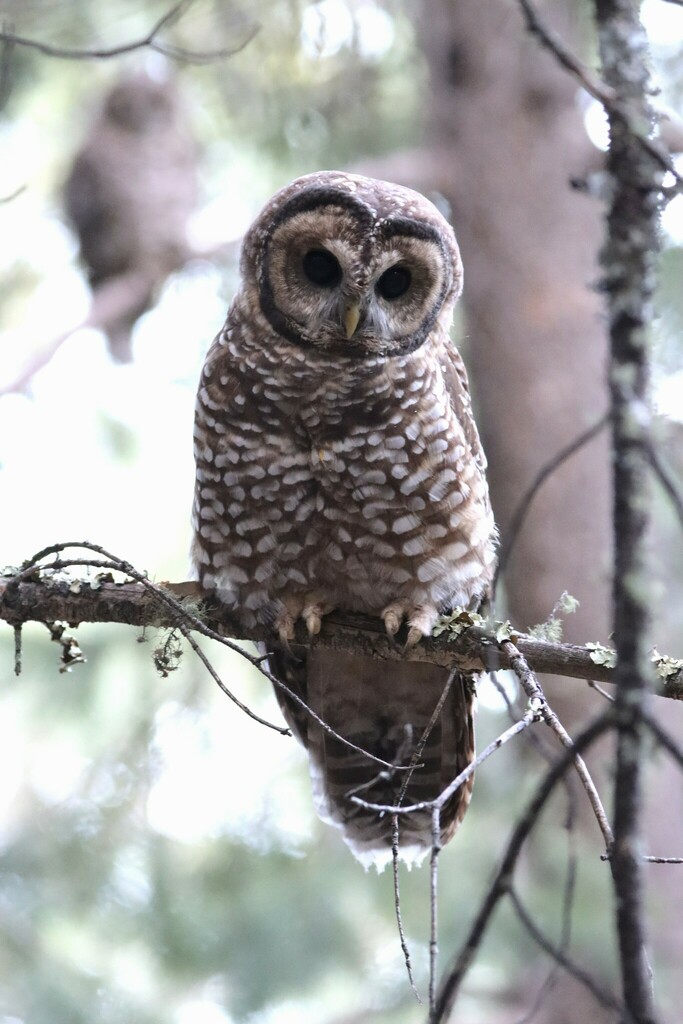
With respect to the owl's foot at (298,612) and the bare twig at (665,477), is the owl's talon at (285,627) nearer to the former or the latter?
the owl's foot at (298,612)

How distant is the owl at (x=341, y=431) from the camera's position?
3.16 metres

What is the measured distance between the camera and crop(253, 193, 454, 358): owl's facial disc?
10.5 feet

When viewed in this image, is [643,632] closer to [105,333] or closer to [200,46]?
[105,333]

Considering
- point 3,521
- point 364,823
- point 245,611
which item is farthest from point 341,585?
point 3,521

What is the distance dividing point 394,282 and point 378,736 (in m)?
1.51

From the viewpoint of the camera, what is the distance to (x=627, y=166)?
1113 mm

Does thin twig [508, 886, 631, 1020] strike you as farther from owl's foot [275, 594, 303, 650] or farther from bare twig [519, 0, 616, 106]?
owl's foot [275, 594, 303, 650]

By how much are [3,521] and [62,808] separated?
2.07 meters

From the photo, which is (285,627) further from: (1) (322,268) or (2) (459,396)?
(1) (322,268)

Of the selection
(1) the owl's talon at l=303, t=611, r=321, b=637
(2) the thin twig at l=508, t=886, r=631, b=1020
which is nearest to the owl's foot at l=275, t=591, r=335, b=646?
(1) the owl's talon at l=303, t=611, r=321, b=637

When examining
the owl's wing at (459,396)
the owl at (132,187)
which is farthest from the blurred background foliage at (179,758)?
the owl's wing at (459,396)

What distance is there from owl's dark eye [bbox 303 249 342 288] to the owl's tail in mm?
1157

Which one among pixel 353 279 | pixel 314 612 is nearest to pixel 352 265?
pixel 353 279

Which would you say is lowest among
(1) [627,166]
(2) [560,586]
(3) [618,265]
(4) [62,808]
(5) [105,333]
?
(4) [62,808]
